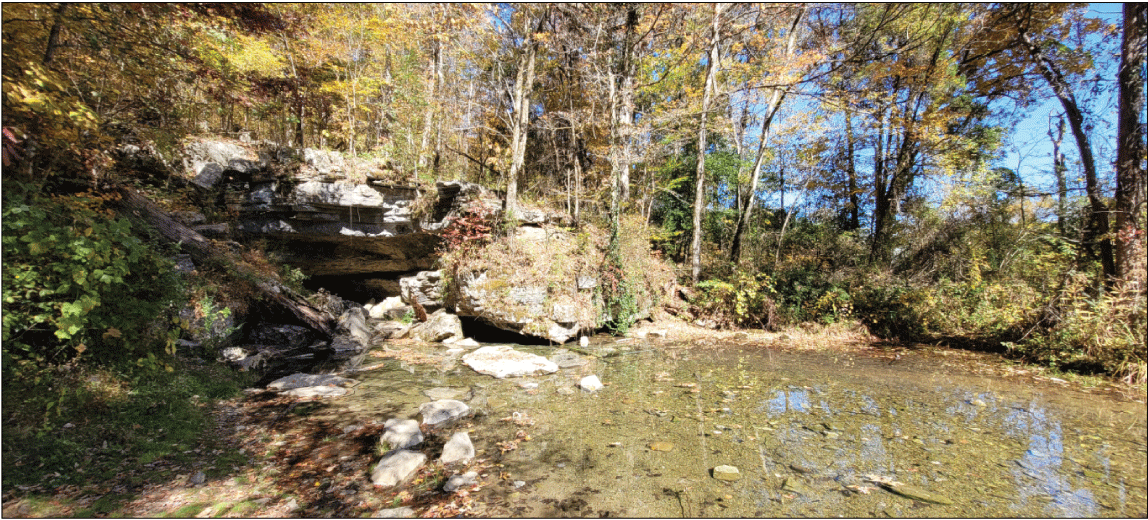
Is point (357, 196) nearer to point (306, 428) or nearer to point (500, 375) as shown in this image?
point (500, 375)

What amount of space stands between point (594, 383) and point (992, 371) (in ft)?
22.5

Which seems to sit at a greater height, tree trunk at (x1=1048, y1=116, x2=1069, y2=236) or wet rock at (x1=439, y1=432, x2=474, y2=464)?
tree trunk at (x1=1048, y1=116, x2=1069, y2=236)

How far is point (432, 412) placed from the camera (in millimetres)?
4641

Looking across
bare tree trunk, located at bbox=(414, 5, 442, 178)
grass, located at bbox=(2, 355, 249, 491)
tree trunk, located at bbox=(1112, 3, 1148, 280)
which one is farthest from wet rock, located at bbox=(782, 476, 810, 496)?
bare tree trunk, located at bbox=(414, 5, 442, 178)

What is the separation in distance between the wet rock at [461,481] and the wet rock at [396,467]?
377 mm

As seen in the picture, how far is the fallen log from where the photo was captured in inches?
271

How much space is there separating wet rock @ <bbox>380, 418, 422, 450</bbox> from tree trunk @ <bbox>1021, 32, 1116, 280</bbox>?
31.0 ft

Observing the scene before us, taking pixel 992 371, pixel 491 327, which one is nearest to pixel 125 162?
pixel 491 327

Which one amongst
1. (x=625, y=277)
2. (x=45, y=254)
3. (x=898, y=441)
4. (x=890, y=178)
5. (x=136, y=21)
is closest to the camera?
(x=45, y=254)

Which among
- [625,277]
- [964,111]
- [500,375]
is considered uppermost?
[964,111]

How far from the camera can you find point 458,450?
3.62 m

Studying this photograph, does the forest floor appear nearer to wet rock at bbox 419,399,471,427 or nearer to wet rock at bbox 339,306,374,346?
wet rock at bbox 419,399,471,427

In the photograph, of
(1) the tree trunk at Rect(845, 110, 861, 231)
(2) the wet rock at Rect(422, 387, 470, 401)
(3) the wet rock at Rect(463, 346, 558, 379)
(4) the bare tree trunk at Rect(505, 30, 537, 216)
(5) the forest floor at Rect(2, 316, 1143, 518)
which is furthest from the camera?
(1) the tree trunk at Rect(845, 110, 861, 231)

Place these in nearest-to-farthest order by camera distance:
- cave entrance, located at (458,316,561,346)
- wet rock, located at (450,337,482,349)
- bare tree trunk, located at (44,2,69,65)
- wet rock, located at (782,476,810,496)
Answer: wet rock, located at (782,476,810,496)
bare tree trunk, located at (44,2,69,65)
wet rock, located at (450,337,482,349)
cave entrance, located at (458,316,561,346)
